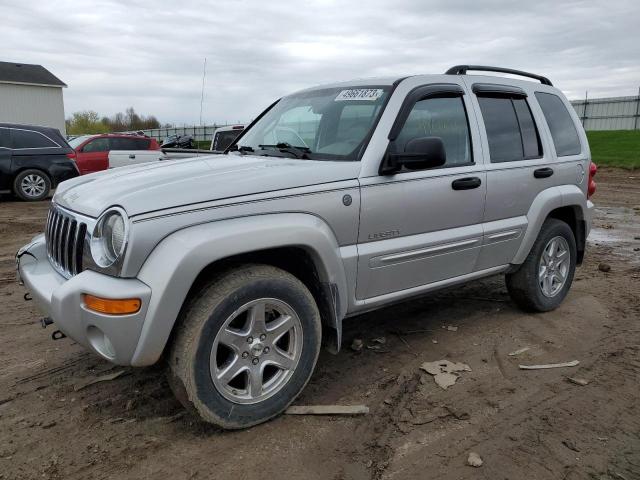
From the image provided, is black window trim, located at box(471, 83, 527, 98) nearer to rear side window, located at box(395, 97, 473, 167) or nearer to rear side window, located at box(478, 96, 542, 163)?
rear side window, located at box(478, 96, 542, 163)

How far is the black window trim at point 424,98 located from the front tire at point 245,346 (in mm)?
1001

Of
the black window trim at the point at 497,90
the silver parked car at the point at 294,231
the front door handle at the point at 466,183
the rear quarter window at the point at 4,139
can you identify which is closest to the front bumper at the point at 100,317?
the silver parked car at the point at 294,231

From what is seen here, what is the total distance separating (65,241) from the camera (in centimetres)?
301

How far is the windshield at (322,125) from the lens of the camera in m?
3.51

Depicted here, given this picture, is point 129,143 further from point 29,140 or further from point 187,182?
point 187,182

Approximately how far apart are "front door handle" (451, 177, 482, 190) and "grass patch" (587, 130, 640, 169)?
18151 millimetres

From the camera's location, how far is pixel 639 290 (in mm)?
5555

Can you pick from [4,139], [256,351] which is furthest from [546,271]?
[4,139]

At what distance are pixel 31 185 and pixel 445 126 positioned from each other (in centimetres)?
1111

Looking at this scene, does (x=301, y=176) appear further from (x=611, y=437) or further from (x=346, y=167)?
(x=611, y=437)

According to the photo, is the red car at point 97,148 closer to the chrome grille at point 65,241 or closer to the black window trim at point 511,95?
the chrome grille at point 65,241

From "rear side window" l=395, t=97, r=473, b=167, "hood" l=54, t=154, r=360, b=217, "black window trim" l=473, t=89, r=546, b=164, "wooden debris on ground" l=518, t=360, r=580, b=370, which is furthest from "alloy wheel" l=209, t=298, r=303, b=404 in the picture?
"black window trim" l=473, t=89, r=546, b=164

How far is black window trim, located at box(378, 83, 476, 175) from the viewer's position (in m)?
3.46

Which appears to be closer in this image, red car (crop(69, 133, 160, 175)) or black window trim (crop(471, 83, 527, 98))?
black window trim (crop(471, 83, 527, 98))
